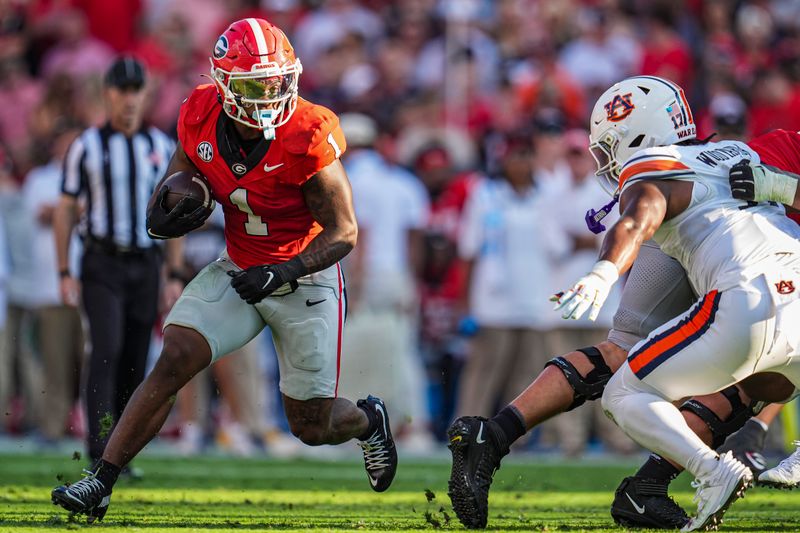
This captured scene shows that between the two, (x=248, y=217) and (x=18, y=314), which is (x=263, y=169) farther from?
(x=18, y=314)

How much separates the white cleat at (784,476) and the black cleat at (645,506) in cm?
36

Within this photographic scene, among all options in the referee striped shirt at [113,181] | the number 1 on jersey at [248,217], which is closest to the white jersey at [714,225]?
the number 1 on jersey at [248,217]

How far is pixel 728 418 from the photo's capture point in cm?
511

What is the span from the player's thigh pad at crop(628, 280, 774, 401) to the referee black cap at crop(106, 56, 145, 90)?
3.36 meters

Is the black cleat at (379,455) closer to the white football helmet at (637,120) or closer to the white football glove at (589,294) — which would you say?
the white football helmet at (637,120)

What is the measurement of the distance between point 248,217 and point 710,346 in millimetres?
1830

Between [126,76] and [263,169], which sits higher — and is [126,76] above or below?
below

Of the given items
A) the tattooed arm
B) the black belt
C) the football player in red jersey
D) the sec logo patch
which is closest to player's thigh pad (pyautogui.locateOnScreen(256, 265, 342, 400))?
the football player in red jersey

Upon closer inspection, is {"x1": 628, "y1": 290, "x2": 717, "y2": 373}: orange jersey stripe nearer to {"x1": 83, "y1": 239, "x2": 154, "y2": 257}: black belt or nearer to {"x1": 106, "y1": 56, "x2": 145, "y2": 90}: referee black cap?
{"x1": 83, "y1": 239, "x2": 154, "y2": 257}: black belt

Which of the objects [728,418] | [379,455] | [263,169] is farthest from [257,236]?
[728,418]

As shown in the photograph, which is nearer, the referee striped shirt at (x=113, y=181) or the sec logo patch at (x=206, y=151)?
the sec logo patch at (x=206, y=151)

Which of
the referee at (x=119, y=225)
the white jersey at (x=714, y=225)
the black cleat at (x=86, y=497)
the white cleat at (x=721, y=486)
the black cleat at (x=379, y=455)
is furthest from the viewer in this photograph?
the referee at (x=119, y=225)

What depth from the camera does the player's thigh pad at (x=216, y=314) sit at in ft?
16.9

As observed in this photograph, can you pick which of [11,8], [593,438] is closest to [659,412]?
[593,438]
